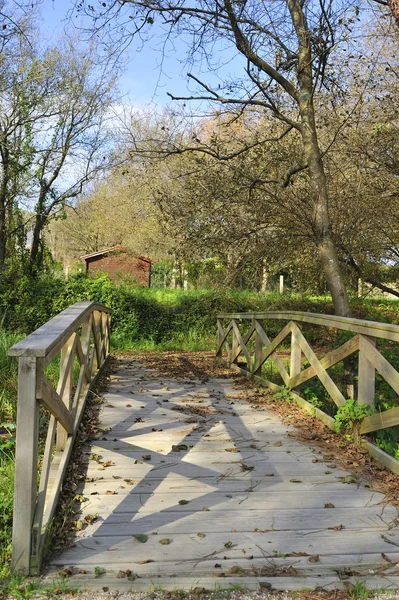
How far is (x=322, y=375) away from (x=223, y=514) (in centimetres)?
226

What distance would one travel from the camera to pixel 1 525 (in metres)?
2.93

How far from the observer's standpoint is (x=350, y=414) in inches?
168

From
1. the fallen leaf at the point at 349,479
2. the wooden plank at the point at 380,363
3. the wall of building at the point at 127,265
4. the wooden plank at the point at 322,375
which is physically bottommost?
the fallen leaf at the point at 349,479

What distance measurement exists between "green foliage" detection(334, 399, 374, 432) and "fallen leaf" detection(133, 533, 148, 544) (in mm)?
2173

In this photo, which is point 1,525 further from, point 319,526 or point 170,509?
point 319,526

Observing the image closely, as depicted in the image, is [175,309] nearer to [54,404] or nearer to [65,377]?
[65,377]

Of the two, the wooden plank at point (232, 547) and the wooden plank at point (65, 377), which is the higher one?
the wooden plank at point (65, 377)

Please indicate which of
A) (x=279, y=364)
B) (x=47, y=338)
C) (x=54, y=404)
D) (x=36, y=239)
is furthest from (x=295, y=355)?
(x=36, y=239)

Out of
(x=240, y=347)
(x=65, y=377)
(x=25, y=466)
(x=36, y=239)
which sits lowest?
(x=240, y=347)

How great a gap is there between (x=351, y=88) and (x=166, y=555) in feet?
28.3

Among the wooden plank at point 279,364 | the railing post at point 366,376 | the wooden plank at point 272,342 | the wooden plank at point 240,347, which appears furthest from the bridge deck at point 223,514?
the wooden plank at point 240,347

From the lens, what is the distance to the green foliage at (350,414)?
419cm

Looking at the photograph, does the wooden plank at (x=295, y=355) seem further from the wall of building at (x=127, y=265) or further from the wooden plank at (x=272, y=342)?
the wall of building at (x=127, y=265)

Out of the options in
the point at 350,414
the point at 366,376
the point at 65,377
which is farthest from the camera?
the point at 350,414
